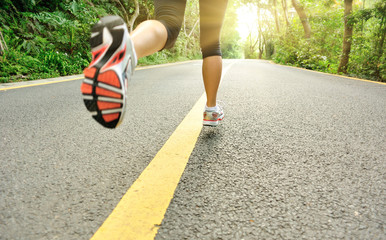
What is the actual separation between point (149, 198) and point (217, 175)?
382mm

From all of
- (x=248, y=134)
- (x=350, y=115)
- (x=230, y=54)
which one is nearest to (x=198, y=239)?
(x=248, y=134)

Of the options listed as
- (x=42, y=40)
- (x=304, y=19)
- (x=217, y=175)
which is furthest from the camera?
(x=304, y=19)

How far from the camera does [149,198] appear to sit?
109cm

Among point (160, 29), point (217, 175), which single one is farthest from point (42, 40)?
point (217, 175)

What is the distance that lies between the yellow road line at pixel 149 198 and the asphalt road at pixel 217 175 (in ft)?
0.12

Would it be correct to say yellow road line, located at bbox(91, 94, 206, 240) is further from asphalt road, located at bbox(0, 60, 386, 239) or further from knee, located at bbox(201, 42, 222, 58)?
knee, located at bbox(201, 42, 222, 58)

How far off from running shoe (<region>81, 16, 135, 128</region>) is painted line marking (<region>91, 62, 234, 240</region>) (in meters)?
0.35

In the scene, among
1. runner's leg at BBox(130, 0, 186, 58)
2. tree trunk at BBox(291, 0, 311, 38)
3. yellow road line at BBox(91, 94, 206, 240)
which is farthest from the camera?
tree trunk at BBox(291, 0, 311, 38)

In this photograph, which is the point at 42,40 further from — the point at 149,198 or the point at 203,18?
the point at 149,198

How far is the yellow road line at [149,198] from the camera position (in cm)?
89

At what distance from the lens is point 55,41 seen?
799 cm

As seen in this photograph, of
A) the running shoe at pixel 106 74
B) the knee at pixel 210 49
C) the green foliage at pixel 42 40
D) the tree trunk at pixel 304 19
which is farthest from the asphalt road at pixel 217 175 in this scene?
the tree trunk at pixel 304 19

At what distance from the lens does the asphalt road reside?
0.93 m

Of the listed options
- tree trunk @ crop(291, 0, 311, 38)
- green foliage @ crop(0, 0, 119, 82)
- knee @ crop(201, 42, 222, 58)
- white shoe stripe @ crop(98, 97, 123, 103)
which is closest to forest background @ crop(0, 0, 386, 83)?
green foliage @ crop(0, 0, 119, 82)
